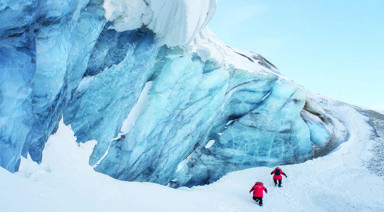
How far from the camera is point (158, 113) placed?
690 centimetres

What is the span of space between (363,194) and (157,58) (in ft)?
23.2

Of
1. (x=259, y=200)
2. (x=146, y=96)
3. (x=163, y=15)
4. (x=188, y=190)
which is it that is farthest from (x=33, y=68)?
(x=259, y=200)

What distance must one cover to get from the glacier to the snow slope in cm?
42

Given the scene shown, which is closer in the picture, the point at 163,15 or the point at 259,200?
the point at 163,15

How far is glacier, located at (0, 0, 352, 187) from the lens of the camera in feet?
9.80

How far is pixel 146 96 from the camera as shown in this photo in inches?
266

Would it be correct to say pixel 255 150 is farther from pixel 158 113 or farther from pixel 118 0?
pixel 118 0

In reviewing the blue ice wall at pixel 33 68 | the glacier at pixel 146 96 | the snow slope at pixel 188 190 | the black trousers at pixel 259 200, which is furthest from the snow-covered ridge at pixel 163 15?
the black trousers at pixel 259 200

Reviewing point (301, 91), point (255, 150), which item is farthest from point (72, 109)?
point (301, 91)

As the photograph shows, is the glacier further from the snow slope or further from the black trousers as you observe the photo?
the black trousers

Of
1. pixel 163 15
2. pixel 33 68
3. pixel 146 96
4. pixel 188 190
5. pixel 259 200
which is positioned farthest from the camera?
pixel 146 96

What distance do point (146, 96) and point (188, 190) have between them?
2.90 m

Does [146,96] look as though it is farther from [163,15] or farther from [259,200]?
[259,200]

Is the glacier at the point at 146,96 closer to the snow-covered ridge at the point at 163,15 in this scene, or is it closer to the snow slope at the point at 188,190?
the snow-covered ridge at the point at 163,15
